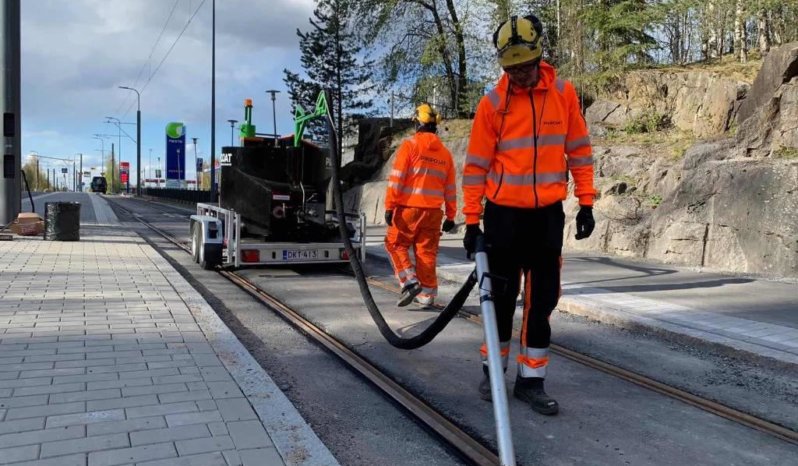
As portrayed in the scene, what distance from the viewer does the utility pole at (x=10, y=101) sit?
14.2 metres

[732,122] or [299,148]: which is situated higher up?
[732,122]

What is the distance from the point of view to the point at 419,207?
660 cm

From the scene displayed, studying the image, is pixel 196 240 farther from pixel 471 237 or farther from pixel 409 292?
pixel 471 237

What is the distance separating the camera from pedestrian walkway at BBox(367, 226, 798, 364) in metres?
5.30

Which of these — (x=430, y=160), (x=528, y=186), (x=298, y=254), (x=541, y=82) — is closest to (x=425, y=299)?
(x=430, y=160)

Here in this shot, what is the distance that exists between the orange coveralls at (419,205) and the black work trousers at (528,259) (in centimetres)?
280

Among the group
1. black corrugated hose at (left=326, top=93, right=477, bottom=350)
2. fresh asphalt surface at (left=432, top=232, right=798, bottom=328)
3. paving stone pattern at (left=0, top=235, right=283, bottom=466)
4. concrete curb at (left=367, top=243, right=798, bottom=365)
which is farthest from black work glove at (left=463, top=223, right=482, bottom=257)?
fresh asphalt surface at (left=432, top=232, right=798, bottom=328)

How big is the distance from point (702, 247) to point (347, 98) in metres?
26.3

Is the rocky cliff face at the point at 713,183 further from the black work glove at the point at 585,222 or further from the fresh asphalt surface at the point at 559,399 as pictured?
the black work glove at the point at 585,222

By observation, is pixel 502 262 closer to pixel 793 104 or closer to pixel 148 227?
pixel 793 104

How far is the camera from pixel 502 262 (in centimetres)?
375

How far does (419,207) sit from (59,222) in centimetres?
938

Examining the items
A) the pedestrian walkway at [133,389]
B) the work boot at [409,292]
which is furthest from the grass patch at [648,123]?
the pedestrian walkway at [133,389]

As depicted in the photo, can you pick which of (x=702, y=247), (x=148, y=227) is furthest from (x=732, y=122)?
(x=148, y=227)
